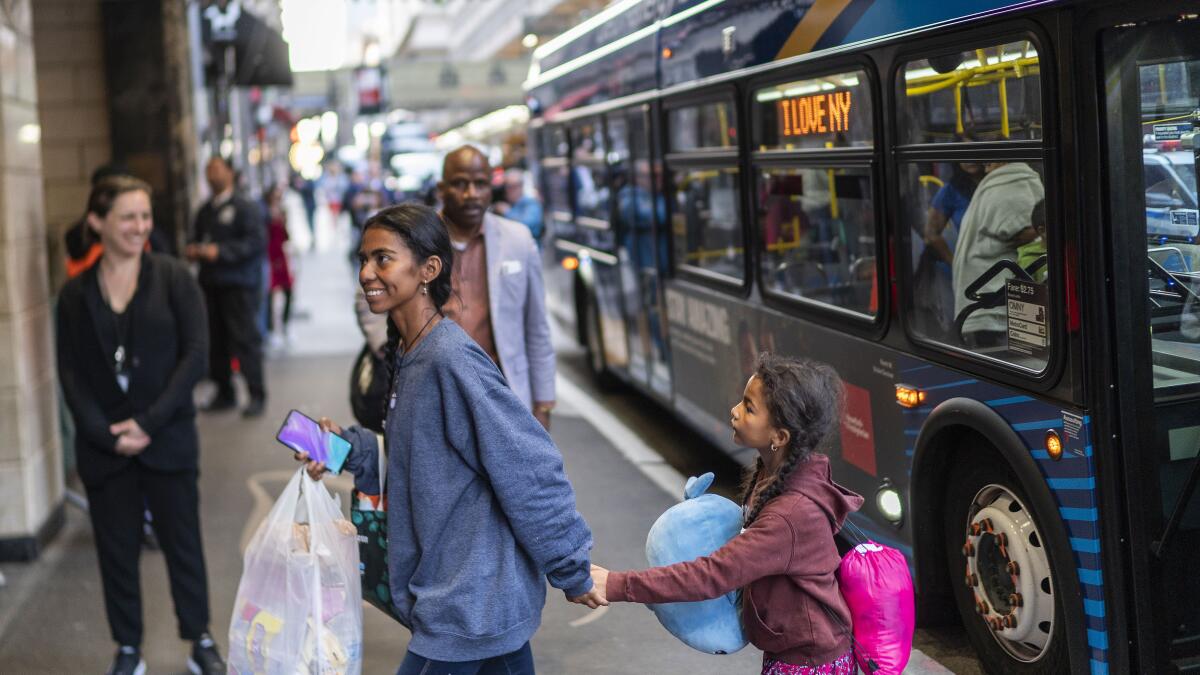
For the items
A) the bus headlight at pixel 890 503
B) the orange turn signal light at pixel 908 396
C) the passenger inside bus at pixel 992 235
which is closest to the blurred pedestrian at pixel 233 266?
the bus headlight at pixel 890 503

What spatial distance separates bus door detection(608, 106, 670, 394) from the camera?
9312 millimetres

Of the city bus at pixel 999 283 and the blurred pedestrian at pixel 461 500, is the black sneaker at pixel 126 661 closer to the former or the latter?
the blurred pedestrian at pixel 461 500

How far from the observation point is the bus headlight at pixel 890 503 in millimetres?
5426

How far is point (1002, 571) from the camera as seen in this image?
189 inches

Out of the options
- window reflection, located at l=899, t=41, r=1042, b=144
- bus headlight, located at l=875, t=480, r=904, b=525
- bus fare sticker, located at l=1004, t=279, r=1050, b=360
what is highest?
window reflection, located at l=899, t=41, r=1042, b=144

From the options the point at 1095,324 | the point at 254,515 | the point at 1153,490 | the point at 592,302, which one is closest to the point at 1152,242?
the point at 1095,324

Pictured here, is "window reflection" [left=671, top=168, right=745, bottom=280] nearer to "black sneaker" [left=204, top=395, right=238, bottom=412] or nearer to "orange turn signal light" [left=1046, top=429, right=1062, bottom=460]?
"orange turn signal light" [left=1046, top=429, right=1062, bottom=460]

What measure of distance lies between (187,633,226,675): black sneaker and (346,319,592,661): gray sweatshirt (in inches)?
94.1

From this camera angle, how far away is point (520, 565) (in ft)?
10.1

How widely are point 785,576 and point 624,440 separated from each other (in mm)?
6516

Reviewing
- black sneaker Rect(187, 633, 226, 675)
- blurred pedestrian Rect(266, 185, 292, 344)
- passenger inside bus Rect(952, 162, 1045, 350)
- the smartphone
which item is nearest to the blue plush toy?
the smartphone

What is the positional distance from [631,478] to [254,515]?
2157 millimetres

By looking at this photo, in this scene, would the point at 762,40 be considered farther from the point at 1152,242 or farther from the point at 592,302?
the point at 592,302

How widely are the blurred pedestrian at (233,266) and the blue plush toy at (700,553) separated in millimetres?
8166
